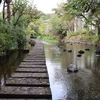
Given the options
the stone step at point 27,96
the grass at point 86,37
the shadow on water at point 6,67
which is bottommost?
the shadow on water at point 6,67

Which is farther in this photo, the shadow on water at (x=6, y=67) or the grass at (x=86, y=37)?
the grass at (x=86, y=37)

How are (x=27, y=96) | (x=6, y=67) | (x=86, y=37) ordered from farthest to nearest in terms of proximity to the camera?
(x=86, y=37) → (x=6, y=67) → (x=27, y=96)

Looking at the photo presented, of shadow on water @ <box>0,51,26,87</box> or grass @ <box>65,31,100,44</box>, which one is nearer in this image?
shadow on water @ <box>0,51,26,87</box>

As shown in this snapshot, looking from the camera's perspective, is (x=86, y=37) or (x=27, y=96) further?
(x=86, y=37)

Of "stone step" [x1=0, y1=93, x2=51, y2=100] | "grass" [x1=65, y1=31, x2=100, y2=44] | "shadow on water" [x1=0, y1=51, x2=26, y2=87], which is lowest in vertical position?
"shadow on water" [x1=0, y1=51, x2=26, y2=87]

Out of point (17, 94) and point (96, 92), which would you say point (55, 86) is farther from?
point (17, 94)

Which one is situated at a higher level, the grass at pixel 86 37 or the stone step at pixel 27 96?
the grass at pixel 86 37

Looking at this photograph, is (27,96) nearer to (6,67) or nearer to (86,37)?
(6,67)

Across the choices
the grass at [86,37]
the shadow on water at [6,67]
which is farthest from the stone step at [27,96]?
the grass at [86,37]

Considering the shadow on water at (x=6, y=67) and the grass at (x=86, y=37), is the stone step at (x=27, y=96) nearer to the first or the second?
the shadow on water at (x=6, y=67)

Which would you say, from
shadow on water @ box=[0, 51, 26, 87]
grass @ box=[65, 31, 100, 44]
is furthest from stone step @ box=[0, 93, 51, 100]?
grass @ box=[65, 31, 100, 44]

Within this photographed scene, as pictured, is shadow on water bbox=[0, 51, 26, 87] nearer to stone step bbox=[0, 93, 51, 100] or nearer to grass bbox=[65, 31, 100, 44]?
stone step bbox=[0, 93, 51, 100]

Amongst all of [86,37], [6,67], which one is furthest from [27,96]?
[86,37]

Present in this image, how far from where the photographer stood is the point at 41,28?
4388cm
